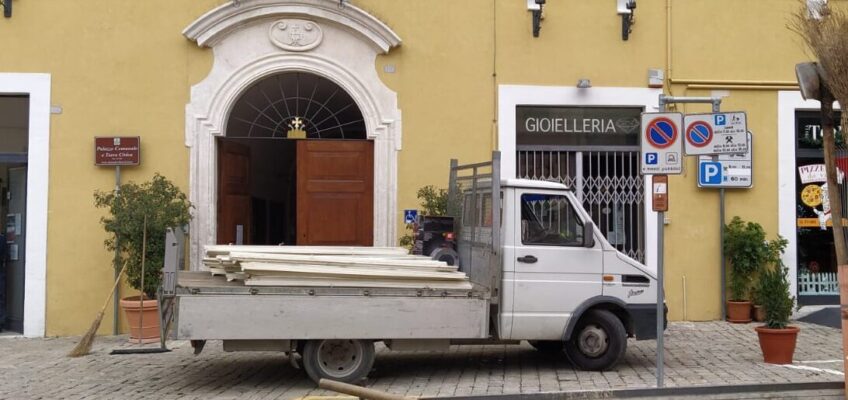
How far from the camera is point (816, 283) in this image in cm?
1292

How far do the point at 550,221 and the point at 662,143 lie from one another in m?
1.55

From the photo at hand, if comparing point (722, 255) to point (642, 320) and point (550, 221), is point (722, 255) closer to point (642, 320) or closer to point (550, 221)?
point (642, 320)

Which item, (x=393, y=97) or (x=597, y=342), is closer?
(x=597, y=342)

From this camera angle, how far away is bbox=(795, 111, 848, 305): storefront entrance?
12.8 meters

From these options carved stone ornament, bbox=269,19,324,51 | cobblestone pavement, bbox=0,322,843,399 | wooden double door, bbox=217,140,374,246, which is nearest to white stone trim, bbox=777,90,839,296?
cobblestone pavement, bbox=0,322,843,399

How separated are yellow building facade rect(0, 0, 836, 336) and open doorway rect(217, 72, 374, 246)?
0.20 feet

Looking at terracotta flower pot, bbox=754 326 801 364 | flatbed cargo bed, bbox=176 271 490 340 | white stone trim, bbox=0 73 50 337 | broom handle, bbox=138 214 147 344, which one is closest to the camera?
flatbed cargo bed, bbox=176 271 490 340

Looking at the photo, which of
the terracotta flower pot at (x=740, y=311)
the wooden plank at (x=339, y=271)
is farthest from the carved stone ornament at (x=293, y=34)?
the terracotta flower pot at (x=740, y=311)

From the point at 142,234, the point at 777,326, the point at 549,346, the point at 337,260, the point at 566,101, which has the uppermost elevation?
the point at 566,101

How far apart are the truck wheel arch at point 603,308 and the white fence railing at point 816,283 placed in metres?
5.42

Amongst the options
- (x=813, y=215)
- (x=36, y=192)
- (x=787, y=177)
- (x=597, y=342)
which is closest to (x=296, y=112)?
(x=36, y=192)

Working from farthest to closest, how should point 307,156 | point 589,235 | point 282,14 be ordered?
point 307,156 < point 282,14 < point 589,235

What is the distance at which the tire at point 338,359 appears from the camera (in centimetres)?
803

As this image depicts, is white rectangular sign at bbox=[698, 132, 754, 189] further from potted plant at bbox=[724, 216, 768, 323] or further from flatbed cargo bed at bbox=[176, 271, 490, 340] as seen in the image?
flatbed cargo bed at bbox=[176, 271, 490, 340]
